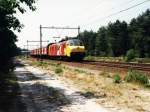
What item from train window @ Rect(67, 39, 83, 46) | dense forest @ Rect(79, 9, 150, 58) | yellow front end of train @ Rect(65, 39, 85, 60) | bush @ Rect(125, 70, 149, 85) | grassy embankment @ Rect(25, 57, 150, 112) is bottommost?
grassy embankment @ Rect(25, 57, 150, 112)

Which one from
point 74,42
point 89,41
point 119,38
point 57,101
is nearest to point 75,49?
point 74,42

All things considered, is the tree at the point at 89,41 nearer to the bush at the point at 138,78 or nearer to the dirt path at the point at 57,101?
the bush at the point at 138,78

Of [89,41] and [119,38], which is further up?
[89,41]

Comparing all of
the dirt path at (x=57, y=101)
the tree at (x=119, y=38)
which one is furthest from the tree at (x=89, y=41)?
the dirt path at (x=57, y=101)

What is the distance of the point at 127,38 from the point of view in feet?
390

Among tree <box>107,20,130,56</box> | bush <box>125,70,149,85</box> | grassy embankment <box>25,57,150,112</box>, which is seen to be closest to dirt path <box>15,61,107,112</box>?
grassy embankment <box>25,57,150,112</box>

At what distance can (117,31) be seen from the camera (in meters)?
128

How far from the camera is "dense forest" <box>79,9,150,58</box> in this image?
99625 millimetres

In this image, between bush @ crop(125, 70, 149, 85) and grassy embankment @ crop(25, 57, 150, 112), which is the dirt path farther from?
bush @ crop(125, 70, 149, 85)

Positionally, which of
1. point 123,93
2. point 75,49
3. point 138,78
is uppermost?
point 75,49

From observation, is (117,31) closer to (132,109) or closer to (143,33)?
(143,33)

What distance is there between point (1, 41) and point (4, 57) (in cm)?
378

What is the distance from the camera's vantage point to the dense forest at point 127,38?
99625 millimetres

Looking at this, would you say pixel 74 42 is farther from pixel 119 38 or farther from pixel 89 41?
pixel 89 41
